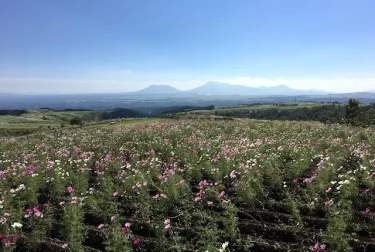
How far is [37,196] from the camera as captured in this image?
7301 millimetres

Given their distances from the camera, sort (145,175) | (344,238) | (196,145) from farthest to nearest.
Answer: (196,145), (145,175), (344,238)

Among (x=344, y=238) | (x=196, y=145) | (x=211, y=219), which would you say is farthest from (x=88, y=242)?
(x=196, y=145)

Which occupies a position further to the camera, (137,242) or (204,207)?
(204,207)

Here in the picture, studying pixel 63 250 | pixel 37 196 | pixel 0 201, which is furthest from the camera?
pixel 37 196

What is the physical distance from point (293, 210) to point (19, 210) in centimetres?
573

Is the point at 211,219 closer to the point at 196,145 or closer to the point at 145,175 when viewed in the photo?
the point at 145,175

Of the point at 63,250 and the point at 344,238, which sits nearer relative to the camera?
the point at 344,238

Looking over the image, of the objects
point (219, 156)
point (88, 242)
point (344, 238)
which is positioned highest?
point (219, 156)

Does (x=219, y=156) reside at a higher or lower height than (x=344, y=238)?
higher

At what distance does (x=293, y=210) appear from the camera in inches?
228

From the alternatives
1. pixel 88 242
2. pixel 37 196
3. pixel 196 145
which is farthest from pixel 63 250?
pixel 196 145

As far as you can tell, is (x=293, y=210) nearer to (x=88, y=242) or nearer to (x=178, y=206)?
(x=178, y=206)

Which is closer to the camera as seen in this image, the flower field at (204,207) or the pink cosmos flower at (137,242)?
the pink cosmos flower at (137,242)

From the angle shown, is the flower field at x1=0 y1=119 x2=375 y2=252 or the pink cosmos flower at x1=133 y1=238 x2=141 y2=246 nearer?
the pink cosmos flower at x1=133 y1=238 x2=141 y2=246
